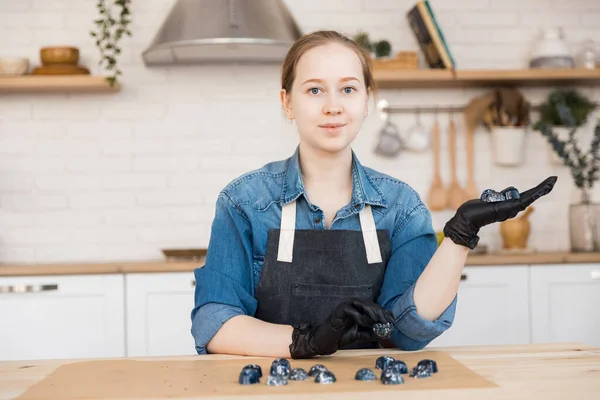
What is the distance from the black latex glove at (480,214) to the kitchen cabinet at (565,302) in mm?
2253

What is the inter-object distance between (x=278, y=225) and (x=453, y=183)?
2484mm

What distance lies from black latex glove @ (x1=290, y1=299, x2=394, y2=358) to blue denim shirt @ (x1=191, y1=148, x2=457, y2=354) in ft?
→ 0.87

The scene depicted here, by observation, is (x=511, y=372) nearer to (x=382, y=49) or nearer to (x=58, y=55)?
(x=382, y=49)

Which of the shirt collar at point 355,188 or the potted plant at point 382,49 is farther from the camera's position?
the potted plant at point 382,49

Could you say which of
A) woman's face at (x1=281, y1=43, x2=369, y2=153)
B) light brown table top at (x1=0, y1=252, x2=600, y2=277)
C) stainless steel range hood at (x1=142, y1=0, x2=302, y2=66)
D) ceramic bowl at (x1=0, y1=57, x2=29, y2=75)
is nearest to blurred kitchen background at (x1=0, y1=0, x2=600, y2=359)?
ceramic bowl at (x1=0, y1=57, x2=29, y2=75)

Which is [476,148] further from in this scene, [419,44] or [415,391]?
[415,391]

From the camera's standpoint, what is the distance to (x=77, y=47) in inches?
167

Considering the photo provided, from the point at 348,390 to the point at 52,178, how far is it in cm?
322

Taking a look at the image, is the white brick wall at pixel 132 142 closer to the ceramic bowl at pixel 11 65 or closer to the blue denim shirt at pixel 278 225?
the ceramic bowl at pixel 11 65

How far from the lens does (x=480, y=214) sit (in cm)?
160

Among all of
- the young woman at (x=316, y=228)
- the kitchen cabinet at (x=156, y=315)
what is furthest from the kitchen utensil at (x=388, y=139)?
the young woman at (x=316, y=228)

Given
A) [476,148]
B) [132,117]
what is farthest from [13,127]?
[476,148]

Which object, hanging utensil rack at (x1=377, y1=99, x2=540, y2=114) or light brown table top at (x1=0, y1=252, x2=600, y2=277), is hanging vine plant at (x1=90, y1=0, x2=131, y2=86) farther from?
hanging utensil rack at (x1=377, y1=99, x2=540, y2=114)

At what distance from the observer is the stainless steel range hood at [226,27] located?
12.0 ft
